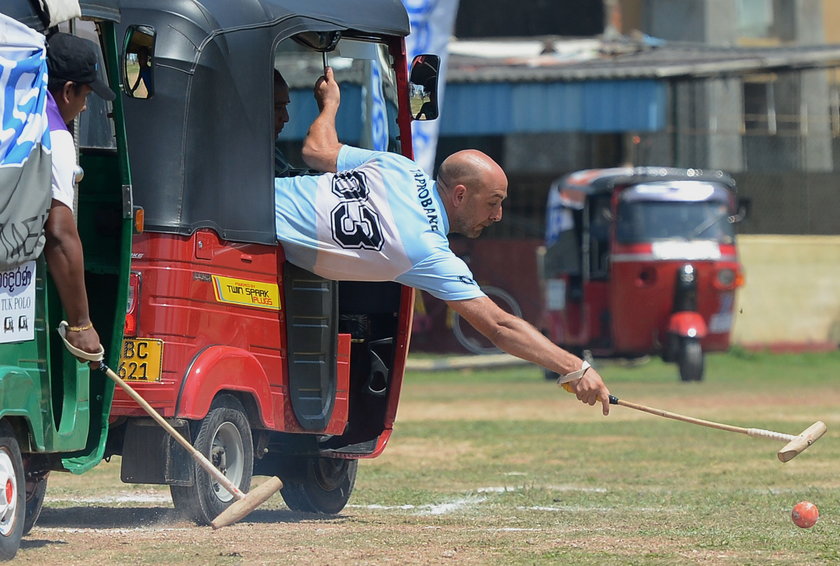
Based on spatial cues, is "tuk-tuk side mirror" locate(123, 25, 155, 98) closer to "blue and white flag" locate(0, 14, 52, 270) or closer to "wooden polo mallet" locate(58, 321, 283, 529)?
"blue and white flag" locate(0, 14, 52, 270)

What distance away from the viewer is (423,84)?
9.74 meters

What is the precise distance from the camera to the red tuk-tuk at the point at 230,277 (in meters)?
8.00

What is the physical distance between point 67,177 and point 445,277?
2087 mm

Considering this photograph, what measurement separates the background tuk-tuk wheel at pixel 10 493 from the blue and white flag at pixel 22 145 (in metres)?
0.77

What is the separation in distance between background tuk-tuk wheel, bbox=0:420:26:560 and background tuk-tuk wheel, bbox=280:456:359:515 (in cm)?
285

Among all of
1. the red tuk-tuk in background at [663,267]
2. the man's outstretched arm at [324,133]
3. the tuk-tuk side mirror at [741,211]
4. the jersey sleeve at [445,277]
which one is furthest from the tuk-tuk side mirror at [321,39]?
the tuk-tuk side mirror at [741,211]

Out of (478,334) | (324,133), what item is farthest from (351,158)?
(478,334)

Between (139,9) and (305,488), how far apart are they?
3.08 metres

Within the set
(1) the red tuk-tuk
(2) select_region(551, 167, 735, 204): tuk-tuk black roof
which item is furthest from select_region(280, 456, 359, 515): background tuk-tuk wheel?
(2) select_region(551, 167, 735, 204): tuk-tuk black roof

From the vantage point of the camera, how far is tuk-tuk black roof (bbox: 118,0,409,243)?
26.3ft

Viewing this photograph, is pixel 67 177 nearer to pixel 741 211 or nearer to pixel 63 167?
pixel 63 167

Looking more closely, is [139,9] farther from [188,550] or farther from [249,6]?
[188,550]

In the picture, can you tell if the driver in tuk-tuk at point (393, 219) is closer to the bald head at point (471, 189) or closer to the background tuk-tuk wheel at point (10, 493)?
the bald head at point (471, 189)

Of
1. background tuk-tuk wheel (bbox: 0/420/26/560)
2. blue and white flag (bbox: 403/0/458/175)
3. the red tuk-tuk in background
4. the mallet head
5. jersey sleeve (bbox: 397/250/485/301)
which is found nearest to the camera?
background tuk-tuk wheel (bbox: 0/420/26/560)
